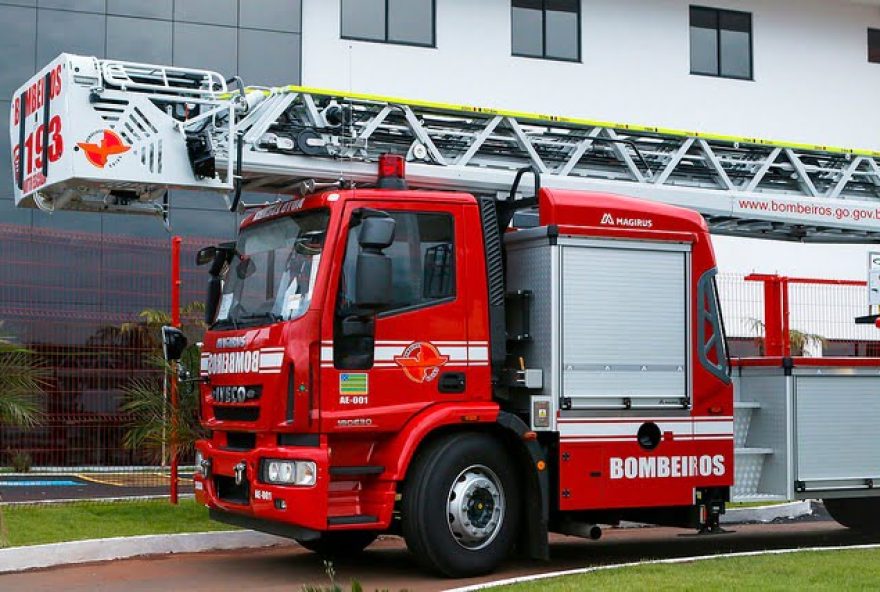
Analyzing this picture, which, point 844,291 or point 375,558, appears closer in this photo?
point 375,558

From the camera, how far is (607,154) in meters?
12.6

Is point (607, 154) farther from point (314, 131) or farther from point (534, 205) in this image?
point (314, 131)

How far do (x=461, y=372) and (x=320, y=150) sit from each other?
7.04 ft

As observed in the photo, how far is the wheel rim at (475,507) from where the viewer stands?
34.4ft

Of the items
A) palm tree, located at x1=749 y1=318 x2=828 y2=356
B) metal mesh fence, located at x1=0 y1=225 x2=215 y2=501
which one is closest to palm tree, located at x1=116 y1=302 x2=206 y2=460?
metal mesh fence, located at x1=0 y1=225 x2=215 y2=501

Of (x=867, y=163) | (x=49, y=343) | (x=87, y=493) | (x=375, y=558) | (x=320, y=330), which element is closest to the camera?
(x=320, y=330)

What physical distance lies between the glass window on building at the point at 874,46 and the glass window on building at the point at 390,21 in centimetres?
1054

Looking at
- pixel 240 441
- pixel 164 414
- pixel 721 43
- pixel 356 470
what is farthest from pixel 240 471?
pixel 721 43

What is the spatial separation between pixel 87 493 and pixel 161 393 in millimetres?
3113

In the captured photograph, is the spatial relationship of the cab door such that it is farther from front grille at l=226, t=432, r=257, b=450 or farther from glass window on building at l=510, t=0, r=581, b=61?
glass window on building at l=510, t=0, r=581, b=61

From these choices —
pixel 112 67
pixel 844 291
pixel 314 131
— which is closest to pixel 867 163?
pixel 844 291

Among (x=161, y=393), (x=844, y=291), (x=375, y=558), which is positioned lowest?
(x=375, y=558)

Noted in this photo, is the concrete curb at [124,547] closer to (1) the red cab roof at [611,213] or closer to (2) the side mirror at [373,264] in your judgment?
(2) the side mirror at [373,264]

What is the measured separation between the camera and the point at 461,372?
1077 cm
